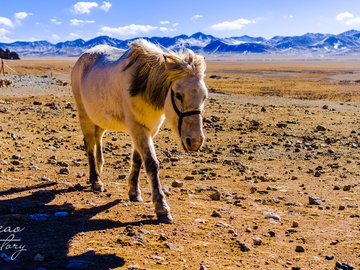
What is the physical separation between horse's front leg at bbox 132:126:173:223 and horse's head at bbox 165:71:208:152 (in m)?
0.69

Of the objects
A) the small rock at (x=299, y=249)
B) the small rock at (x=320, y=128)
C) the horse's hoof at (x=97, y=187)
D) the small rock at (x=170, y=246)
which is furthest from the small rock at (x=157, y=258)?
the small rock at (x=320, y=128)

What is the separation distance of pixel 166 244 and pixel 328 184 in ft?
16.4

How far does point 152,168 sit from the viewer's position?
6.37 metres

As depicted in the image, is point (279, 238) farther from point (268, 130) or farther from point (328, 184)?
point (268, 130)

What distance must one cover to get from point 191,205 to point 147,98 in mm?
1917

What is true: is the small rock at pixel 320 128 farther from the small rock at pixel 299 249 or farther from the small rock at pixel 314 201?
the small rock at pixel 299 249

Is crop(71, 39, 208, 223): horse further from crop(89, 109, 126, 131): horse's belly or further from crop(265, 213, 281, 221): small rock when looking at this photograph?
crop(265, 213, 281, 221): small rock

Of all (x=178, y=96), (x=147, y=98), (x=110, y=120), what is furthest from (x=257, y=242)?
(x=110, y=120)

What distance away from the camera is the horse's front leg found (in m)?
6.15

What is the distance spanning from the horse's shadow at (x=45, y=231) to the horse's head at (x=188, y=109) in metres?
1.33

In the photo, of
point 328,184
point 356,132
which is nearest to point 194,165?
point 328,184

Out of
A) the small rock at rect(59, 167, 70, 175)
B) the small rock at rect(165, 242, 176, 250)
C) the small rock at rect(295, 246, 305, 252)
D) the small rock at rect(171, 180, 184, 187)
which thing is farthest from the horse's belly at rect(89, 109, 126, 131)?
the small rock at rect(295, 246, 305, 252)

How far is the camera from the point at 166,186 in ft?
27.3

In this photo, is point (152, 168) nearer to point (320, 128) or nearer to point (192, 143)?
point (192, 143)
